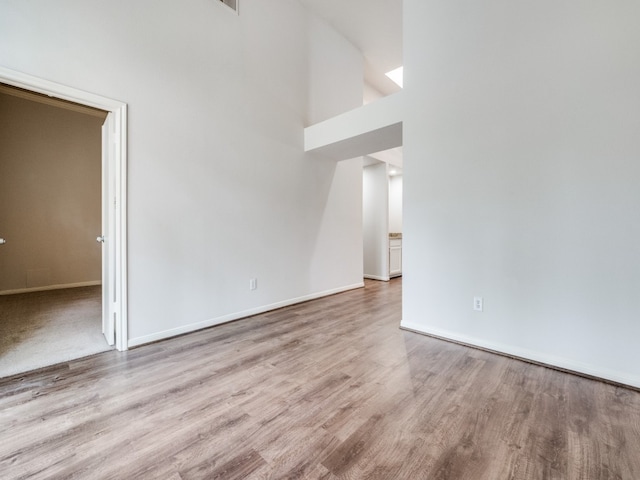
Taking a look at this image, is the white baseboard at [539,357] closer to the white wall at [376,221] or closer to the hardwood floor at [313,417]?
the hardwood floor at [313,417]

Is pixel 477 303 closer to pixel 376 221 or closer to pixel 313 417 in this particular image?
pixel 313 417

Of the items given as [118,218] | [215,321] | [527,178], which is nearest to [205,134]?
[118,218]

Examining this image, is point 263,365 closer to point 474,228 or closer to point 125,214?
point 125,214

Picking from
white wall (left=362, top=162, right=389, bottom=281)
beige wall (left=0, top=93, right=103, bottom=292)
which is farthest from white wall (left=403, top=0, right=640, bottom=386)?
beige wall (left=0, top=93, right=103, bottom=292)

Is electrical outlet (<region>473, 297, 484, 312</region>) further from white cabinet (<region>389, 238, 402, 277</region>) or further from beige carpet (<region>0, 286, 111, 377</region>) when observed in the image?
white cabinet (<region>389, 238, 402, 277</region>)

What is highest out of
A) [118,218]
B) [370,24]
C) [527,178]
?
[370,24]

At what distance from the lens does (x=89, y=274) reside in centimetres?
486

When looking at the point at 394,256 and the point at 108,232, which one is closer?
the point at 108,232

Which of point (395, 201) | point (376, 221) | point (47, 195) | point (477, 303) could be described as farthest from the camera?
point (395, 201)

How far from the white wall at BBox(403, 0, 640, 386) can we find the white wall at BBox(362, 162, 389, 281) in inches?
106

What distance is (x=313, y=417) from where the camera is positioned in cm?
145

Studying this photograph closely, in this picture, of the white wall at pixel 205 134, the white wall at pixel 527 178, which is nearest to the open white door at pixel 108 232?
the white wall at pixel 205 134

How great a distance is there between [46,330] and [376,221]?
501 centimetres

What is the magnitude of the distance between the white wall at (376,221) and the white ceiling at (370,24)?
190 centimetres
